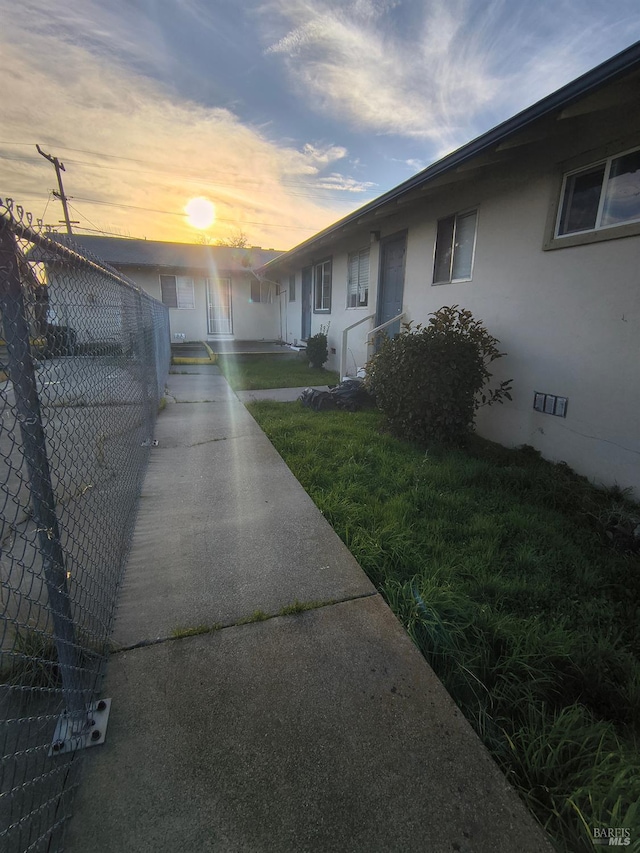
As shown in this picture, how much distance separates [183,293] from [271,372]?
835cm

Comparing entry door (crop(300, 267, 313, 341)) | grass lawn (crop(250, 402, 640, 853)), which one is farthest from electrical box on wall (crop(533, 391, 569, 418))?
entry door (crop(300, 267, 313, 341))

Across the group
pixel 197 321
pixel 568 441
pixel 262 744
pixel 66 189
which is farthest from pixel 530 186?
pixel 66 189

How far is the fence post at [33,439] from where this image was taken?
1143 millimetres

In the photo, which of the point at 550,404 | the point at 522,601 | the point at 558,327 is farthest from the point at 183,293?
the point at 522,601

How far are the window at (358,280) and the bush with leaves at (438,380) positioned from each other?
4.31 meters

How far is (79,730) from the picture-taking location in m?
1.45

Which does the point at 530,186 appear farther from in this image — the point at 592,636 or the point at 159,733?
the point at 159,733

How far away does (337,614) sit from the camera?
210 centimetres

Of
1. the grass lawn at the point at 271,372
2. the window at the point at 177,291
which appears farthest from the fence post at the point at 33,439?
the window at the point at 177,291

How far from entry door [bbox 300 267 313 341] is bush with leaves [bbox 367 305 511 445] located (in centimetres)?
842

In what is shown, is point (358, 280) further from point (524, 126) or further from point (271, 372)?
point (524, 126)

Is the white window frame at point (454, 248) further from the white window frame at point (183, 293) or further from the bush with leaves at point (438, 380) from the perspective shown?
the white window frame at point (183, 293)

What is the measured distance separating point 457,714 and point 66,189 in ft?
102

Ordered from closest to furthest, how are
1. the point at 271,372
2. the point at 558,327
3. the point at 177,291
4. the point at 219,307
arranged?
the point at 558,327 < the point at 271,372 < the point at 177,291 < the point at 219,307
